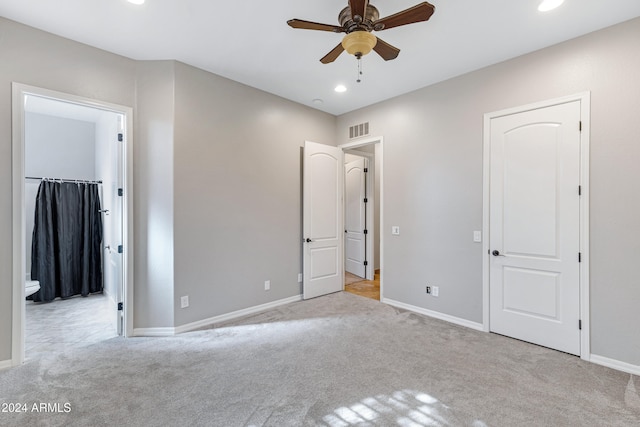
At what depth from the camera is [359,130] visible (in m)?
4.47

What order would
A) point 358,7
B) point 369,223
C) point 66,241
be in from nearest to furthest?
point 358,7
point 66,241
point 369,223

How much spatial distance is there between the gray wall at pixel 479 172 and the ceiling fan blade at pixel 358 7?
2007 millimetres

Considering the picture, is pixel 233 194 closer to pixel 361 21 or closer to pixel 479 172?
pixel 361 21

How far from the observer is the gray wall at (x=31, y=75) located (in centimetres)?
236

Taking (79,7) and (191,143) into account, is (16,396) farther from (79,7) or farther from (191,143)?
(79,7)

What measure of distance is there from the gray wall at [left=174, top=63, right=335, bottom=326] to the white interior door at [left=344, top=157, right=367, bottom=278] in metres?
1.75

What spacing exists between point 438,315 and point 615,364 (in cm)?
152

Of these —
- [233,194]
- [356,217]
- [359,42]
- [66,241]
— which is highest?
[359,42]

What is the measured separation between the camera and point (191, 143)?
320 cm

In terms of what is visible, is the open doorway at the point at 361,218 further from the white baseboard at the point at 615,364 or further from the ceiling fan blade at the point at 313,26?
the ceiling fan blade at the point at 313,26

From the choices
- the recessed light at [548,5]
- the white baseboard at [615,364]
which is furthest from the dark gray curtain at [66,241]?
the white baseboard at [615,364]

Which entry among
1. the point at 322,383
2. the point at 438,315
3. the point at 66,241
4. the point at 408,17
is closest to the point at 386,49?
the point at 408,17

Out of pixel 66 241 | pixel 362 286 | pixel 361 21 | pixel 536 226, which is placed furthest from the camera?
pixel 362 286

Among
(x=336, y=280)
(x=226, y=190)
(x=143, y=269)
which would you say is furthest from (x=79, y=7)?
(x=336, y=280)
